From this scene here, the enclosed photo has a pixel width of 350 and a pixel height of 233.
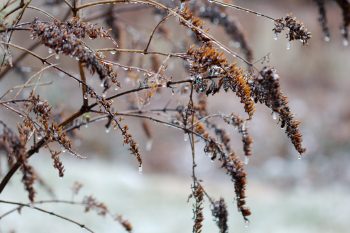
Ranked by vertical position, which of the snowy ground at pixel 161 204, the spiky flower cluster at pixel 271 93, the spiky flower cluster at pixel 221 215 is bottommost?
the spiky flower cluster at pixel 221 215

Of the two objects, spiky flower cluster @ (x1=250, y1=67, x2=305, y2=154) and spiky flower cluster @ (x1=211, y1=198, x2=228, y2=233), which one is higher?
spiky flower cluster @ (x1=250, y1=67, x2=305, y2=154)

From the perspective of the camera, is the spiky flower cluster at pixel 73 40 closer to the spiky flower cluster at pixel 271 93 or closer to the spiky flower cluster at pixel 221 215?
the spiky flower cluster at pixel 271 93

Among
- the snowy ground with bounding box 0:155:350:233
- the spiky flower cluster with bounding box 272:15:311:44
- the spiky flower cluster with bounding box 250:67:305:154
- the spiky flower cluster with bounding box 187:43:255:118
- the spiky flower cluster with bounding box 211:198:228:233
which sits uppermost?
the snowy ground with bounding box 0:155:350:233

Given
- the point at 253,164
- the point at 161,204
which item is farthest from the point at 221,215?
the point at 253,164

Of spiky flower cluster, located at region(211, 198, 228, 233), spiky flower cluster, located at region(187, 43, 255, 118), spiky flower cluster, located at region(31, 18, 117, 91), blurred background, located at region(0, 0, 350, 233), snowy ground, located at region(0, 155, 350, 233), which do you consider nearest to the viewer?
spiky flower cluster, located at region(31, 18, 117, 91)

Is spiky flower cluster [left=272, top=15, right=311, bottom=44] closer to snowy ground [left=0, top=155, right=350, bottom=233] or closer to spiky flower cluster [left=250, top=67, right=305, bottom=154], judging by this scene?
spiky flower cluster [left=250, top=67, right=305, bottom=154]

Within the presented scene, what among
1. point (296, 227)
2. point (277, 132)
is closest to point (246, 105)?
point (296, 227)

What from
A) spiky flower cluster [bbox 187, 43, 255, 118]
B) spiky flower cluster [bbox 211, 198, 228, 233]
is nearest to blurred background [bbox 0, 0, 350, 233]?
spiky flower cluster [bbox 211, 198, 228, 233]

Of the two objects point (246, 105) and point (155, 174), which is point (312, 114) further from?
point (246, 105)

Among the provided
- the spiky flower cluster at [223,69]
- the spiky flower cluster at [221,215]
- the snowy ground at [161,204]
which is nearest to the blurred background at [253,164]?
the snowy ground at [161,204]
